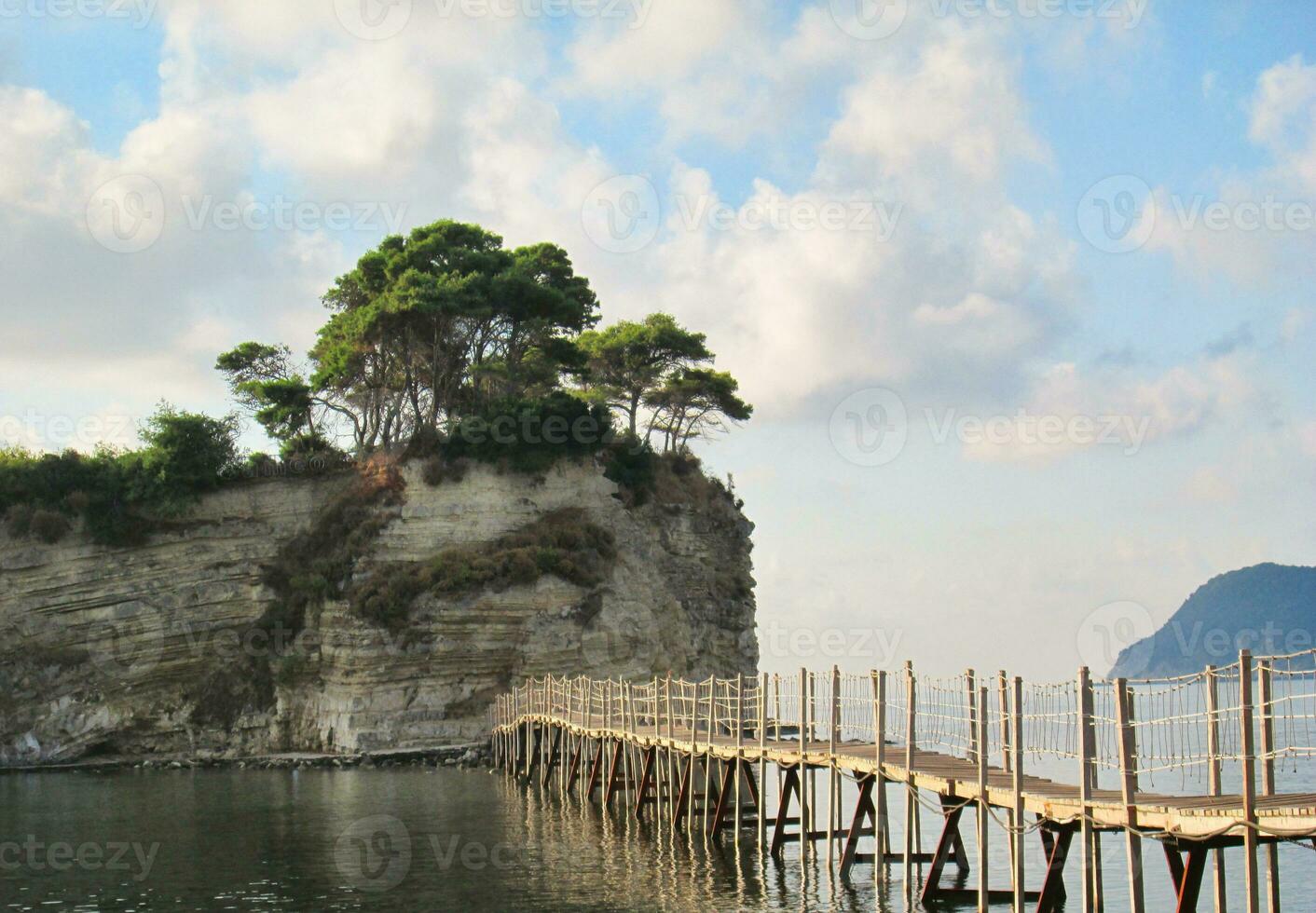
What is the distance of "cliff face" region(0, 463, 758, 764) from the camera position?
48562 mm

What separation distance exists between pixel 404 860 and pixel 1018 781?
45.1 feet

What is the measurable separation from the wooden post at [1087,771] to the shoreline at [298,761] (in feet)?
111

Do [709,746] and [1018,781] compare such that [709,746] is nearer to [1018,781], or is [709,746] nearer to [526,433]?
[1018,781]

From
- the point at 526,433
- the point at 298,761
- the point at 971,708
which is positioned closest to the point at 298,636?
the point at 298,761

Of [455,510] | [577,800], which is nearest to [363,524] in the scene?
[455,510]

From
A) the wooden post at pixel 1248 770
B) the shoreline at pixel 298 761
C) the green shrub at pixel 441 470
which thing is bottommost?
the shoreline at pixel 298 761

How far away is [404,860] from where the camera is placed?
83.1 ft

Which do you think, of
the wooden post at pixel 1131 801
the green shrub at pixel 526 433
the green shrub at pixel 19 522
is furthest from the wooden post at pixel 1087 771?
the green shrub at pixel 19 522

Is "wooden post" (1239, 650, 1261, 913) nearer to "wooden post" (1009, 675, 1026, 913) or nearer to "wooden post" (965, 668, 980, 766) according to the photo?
"wooden post" (1009, 675, 1026, 913)

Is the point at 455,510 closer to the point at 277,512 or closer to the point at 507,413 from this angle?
the point at 507,413

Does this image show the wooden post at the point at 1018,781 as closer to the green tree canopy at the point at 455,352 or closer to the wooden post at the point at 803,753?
the wooden post at the point at 803,753

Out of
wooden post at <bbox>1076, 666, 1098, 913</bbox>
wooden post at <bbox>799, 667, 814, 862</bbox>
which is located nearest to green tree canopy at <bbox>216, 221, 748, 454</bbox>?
wooden post at <bbox>799, 667, 814, 862</bbox>

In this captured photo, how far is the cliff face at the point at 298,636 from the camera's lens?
48.6 meters

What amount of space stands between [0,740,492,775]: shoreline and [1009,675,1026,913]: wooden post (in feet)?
106
